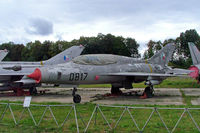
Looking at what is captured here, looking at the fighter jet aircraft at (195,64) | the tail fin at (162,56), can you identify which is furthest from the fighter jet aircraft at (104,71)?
the fighter jet aircraft at (195,64)

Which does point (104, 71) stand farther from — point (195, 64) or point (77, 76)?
point (195, 64)

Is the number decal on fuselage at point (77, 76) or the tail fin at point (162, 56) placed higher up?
the tail fin at point (162, 56)

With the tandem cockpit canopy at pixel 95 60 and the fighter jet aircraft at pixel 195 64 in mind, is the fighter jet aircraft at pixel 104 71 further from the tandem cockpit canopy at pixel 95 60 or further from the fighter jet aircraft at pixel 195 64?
the fighter jet aircraft at pixel 195 64

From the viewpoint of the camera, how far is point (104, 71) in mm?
12164

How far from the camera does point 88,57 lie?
39.2 feet

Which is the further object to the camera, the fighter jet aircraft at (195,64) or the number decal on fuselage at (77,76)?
the fighter jet aircraft at (195,64)

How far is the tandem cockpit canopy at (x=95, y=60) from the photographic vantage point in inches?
455

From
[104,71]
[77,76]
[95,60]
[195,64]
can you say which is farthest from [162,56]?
[77,76]

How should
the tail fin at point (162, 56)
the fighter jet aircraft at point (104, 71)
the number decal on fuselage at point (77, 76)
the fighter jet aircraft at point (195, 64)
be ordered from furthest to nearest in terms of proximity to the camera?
the fighter jet aircraft at point (195, 64) → the tail fin at point (162, 56) → the number decal on fuselage at point (77, 76) → the fighter jet aircraft at point (104, 71)

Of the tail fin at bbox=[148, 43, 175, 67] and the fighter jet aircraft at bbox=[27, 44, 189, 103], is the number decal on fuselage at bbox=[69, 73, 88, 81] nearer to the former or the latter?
the fighter jet aircraft at bbox=[27, 44, 189, 103]

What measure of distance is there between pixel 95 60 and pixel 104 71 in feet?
2.55

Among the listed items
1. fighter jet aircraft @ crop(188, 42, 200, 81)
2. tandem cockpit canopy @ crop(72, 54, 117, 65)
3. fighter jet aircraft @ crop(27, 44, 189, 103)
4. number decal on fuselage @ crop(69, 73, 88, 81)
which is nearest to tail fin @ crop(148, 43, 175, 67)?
fighter jet aircraft @ crop(27, 44, 189, 103)

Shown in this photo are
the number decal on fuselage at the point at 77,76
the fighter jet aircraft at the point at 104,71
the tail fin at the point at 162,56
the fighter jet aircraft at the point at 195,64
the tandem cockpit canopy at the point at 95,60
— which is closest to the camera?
the fighter jet aircraft at the point at 104,71

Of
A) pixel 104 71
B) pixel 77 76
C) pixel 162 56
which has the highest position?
pixel 162 56
